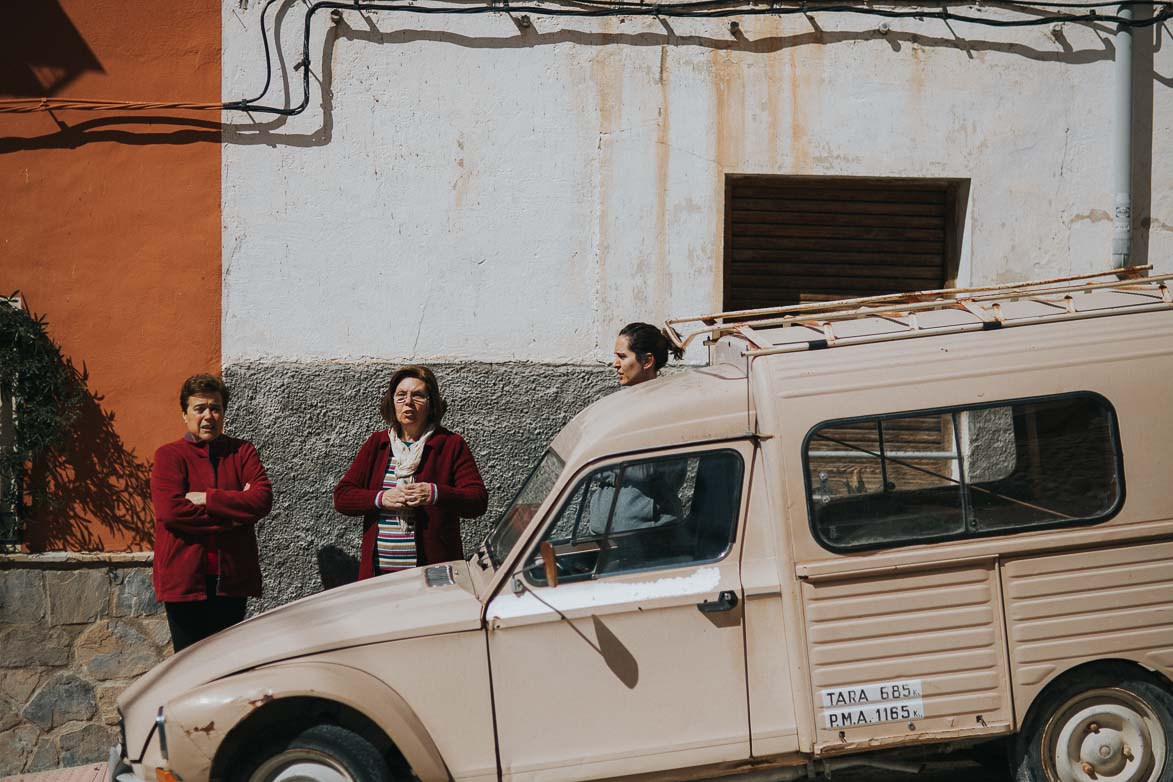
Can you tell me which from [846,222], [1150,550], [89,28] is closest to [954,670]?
[1150,550]

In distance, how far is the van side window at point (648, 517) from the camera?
4.35 meters

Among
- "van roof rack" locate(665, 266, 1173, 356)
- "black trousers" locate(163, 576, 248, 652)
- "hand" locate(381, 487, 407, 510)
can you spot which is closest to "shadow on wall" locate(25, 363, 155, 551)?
"black trousers" locate(163, 576, 248, 652)

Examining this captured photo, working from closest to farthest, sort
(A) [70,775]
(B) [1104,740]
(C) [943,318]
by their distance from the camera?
1. (B) [1104,740]
2. (C) [943,318]
3. (A) [70,775]

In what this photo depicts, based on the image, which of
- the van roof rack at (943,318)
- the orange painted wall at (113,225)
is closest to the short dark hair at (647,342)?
the van roof rack at (943,318)

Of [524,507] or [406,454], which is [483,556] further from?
[406,454]

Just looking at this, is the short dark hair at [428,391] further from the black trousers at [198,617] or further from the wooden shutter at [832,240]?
the wooden shutter at [832,240]

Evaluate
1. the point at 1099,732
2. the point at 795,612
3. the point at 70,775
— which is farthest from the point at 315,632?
the point at 1099,732

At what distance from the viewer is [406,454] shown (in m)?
5.57

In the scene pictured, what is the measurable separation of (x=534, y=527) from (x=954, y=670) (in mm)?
1731

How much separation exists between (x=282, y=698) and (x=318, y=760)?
A: 11.7 inches

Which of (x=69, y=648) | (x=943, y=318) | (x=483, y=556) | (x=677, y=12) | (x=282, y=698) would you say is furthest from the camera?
(x=677, y=12)

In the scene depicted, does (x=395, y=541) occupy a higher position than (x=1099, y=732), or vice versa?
(x=395, y=541)

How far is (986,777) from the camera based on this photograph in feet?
17.0

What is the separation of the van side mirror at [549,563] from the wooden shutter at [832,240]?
3.43m
